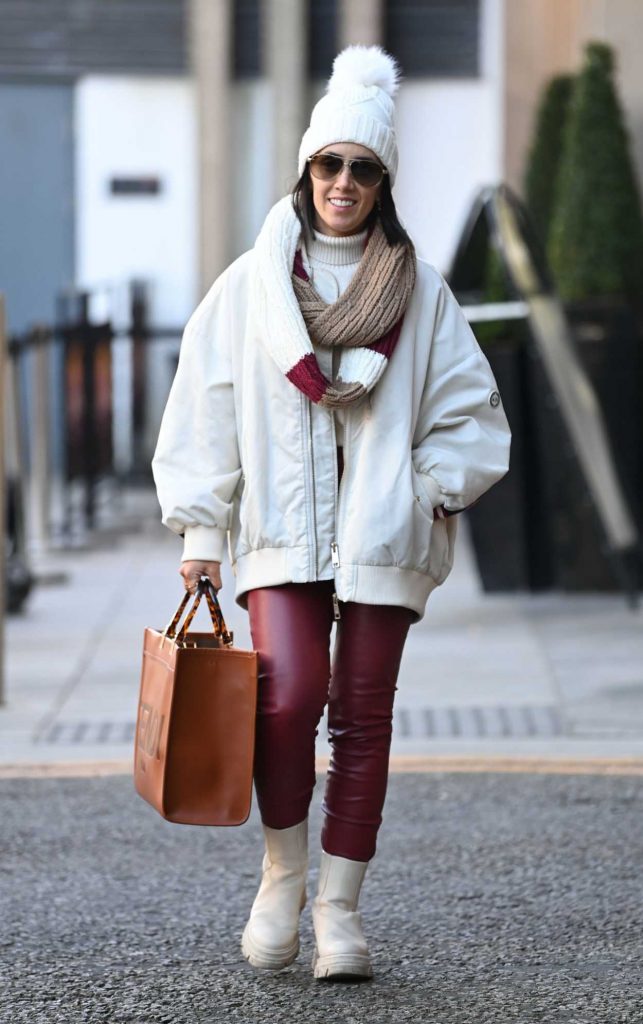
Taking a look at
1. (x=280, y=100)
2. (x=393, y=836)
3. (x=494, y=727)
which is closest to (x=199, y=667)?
(x=393, y=836)

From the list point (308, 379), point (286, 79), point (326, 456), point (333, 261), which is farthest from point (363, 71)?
point (286, 79)

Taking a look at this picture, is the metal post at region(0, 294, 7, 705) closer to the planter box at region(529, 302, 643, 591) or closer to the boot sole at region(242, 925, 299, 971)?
the planter box at region(529, 302, 643, 591)

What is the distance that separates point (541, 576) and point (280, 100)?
23.5 ft

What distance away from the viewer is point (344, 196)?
3906 millimetres

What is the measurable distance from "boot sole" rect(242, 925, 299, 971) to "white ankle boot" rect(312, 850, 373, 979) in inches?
1.9

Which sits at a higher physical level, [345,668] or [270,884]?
[345,668]

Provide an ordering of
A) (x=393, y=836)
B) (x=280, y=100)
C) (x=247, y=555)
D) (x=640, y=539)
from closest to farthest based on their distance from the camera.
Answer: (x=247, y=555), (x=393, y=836), (x=640, y=539), (x=280, y=100)

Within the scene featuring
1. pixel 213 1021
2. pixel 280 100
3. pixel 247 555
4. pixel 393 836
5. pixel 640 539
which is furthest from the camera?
pixel 280 100

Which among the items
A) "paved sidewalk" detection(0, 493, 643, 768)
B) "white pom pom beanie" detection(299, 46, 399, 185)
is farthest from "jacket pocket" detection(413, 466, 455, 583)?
"paved sidewalk" detection(0, 493, 643, 768)

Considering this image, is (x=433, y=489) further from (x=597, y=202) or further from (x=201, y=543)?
(x=597, y=202)

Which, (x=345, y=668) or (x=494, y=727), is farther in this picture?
(x=494, y=727)

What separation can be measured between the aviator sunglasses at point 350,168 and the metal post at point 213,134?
1154cm

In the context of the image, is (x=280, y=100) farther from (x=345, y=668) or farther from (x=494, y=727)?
(x=345, y=668)

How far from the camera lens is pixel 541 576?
30.5ft
